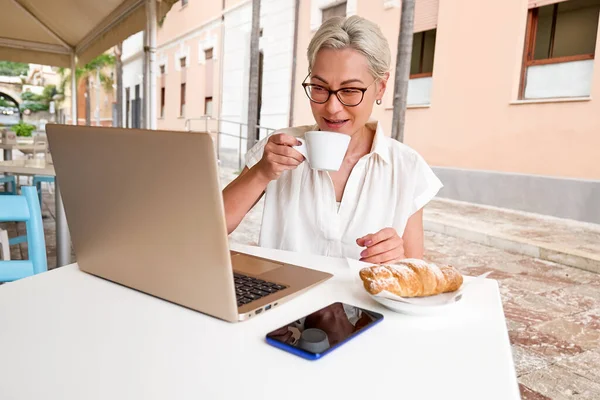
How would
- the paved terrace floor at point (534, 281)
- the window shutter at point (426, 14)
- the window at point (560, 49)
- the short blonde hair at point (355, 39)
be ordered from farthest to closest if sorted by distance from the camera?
1. the window shutter at point (426, 14)
2. the window at point (560, 49)
3. the paved terrace floor at point (534, 281)
4. the short blonde hair at point (355, 39)

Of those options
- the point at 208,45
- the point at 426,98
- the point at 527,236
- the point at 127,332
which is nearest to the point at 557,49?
the point at 426,98

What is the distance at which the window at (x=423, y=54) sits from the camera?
7.42m

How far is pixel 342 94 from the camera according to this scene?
1383mm

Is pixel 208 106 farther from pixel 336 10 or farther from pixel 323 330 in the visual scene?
pixel 323 330

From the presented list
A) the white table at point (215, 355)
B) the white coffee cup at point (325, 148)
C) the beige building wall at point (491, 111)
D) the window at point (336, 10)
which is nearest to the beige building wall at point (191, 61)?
the window at point (336, 10)

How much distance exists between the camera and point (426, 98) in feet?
24.6

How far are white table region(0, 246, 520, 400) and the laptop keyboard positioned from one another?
0.05 m

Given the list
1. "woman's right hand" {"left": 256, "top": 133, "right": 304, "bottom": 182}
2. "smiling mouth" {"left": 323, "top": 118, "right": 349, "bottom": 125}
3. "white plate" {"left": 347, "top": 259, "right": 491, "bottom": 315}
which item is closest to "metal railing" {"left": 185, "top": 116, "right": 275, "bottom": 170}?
"smiling mouth" {"left": 323, "top": 118, "right": 349, "bottom": 125}

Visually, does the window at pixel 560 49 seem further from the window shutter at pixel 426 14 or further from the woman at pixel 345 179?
the woman at pixel 345 179

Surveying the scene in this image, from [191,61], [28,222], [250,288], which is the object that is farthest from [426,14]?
[191,61]

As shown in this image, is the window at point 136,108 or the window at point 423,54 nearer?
the window at point 423,54

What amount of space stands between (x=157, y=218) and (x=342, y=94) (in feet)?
2.67

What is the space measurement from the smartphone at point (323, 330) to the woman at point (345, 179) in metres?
0.55

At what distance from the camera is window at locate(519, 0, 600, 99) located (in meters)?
5.57
